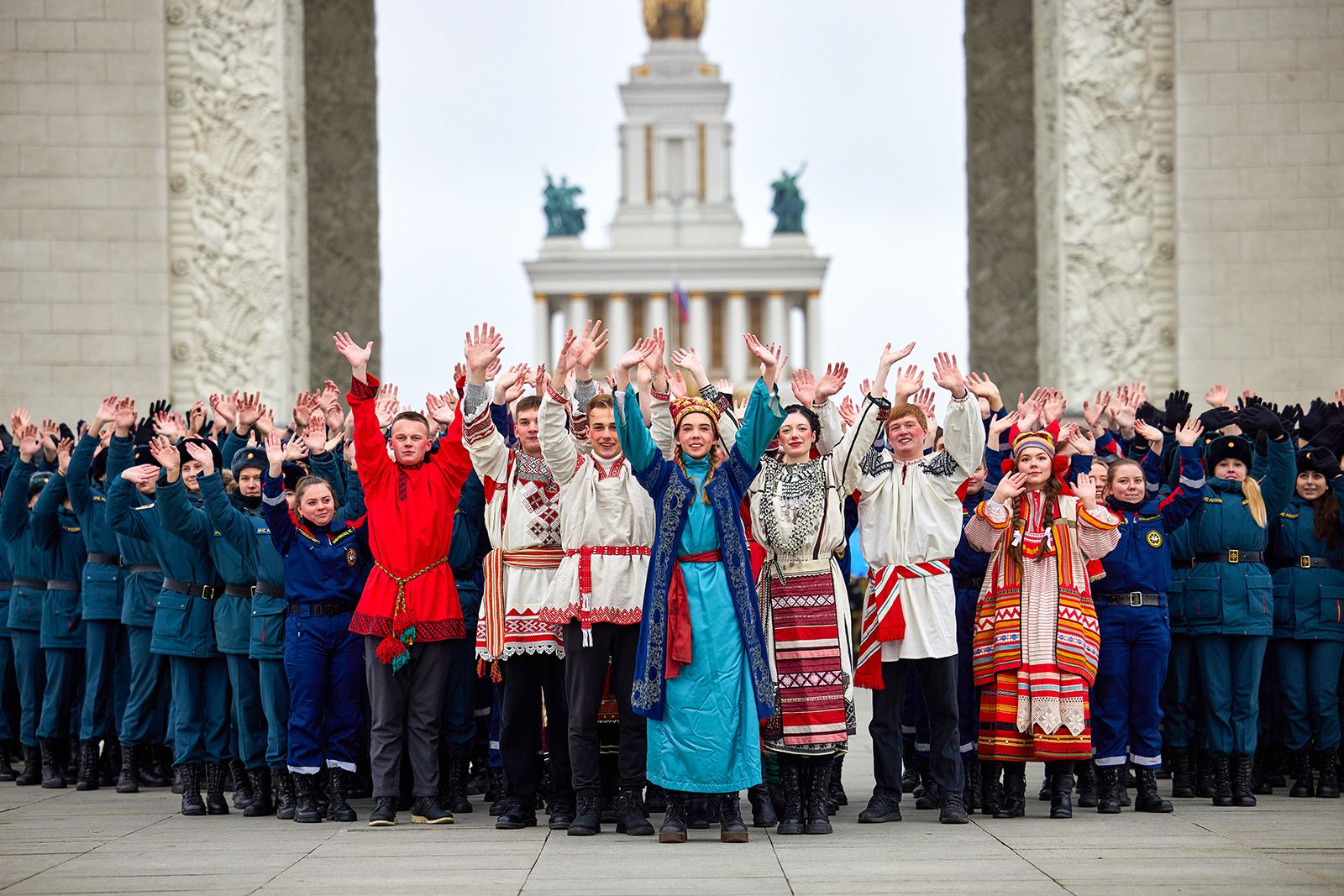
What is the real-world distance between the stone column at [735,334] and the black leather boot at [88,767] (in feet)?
173

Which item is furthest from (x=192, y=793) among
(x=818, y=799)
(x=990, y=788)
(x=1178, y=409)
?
(x=1178, y=409)

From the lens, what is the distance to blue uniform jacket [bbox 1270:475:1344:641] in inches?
332

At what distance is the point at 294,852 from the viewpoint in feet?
21.8

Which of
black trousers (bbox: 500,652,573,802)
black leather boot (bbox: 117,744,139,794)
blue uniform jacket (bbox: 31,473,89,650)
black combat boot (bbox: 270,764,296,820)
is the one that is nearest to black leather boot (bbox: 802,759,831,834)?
black trousers (bbox: 500,652,573,802)

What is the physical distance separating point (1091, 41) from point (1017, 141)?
3.00m

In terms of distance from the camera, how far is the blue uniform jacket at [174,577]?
8.21 m

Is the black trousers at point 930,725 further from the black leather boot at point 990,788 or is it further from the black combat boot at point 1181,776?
the black combat boot at point 1181,776

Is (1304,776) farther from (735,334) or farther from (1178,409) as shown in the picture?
(735,334)

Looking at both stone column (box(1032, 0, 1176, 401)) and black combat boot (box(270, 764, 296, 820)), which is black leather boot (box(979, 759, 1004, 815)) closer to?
black combat boot (box(270, 764, 296, 820))

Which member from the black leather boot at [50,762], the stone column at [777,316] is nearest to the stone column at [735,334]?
the stone column at [777,316]

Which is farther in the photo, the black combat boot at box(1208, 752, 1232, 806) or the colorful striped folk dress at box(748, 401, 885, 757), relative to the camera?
the black combat boot at box(1208, 752, 1232, 806)

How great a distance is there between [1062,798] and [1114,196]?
27.1 ft

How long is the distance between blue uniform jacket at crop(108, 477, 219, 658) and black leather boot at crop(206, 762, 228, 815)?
556mm

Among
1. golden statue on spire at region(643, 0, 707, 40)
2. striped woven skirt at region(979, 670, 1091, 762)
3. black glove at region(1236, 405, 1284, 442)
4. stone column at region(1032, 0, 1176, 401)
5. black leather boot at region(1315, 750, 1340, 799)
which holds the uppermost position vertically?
golden statue on spire at region(643, 0, 707, 40)
